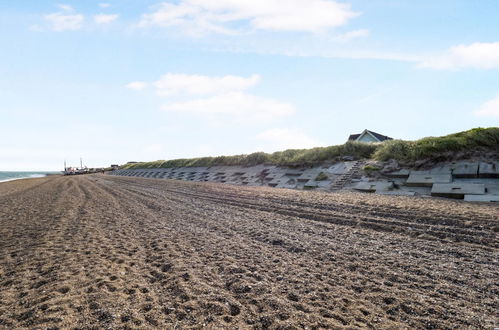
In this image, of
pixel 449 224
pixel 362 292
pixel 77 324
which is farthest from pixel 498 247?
pixel 77 324

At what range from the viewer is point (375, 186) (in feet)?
52.9

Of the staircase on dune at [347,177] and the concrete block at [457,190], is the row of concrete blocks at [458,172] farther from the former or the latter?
the staircase on dune at [347,177]

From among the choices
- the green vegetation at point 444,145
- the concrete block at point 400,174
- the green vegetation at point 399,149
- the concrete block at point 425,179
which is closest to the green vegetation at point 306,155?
the green vegetation at point 399,149

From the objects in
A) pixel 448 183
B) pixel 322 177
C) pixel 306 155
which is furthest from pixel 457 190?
pixel 306 155

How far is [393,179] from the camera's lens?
16.6 m

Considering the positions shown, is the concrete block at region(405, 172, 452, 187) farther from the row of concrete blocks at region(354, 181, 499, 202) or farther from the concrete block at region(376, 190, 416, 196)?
the concrete block at region(376, 190, 416, 196)

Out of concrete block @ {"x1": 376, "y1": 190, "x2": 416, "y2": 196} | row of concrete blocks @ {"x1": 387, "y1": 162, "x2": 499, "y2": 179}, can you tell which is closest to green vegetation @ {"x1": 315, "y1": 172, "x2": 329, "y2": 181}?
row of concrete blocks @ {"x1": 387, "y1": 162, "x2": 499, "y2": 179}

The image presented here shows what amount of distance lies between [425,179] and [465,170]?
1.73 metres

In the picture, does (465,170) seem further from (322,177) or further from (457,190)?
(322,177)

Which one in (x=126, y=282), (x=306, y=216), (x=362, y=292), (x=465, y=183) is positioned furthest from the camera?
(x=465, y=183)

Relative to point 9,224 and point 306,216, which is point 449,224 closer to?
point 306,216

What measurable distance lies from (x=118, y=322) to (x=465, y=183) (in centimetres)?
1460

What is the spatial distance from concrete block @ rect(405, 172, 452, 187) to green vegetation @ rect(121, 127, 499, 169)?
76.7 inches

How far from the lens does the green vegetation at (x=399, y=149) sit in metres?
15.8
